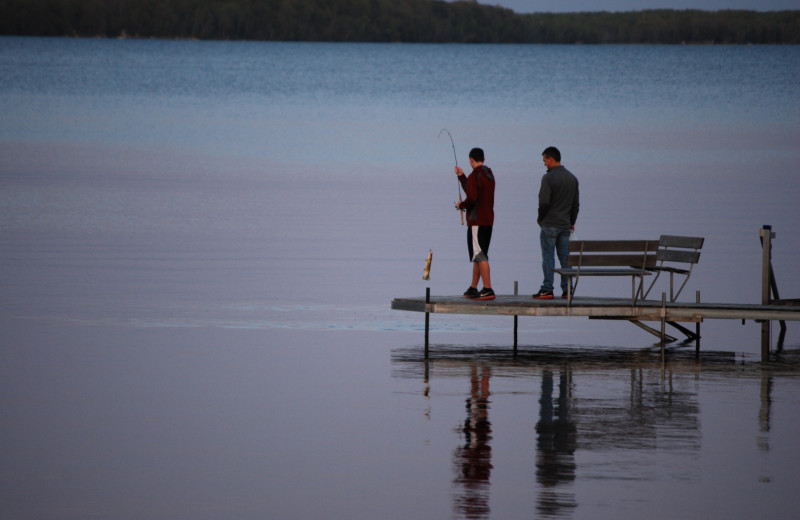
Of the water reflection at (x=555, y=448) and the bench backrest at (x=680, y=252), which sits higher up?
the bench backrest at (x=680, y=252)

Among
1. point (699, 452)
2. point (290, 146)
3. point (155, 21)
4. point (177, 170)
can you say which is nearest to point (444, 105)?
point (290, 146)

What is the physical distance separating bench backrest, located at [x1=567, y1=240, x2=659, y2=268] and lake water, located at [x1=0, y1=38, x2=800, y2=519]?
0.89 meters

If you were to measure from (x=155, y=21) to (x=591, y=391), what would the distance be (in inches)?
6372

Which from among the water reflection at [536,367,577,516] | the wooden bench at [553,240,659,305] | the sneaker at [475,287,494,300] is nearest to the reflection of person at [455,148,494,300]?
the sneaker at [475,287,494,300]

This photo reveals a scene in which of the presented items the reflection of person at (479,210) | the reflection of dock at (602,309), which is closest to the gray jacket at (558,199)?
the reflection of person at (479,210)

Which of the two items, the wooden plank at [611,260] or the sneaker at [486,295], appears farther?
the sneaker at [486,295]

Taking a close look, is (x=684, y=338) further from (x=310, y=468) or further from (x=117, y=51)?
(x=117, y=51)

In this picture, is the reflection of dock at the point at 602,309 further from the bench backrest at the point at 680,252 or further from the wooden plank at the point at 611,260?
the bench backrest at the point at 680,252

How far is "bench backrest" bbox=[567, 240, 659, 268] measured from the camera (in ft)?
40.4

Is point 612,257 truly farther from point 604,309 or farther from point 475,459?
point 475,459

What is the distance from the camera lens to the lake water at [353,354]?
27.9ft

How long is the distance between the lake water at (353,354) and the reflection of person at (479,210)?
29.1 inches

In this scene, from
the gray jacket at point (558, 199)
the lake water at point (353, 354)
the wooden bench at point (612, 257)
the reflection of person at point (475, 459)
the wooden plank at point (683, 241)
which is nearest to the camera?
the reflection of person at point (475, 459)

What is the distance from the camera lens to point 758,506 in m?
8.14
